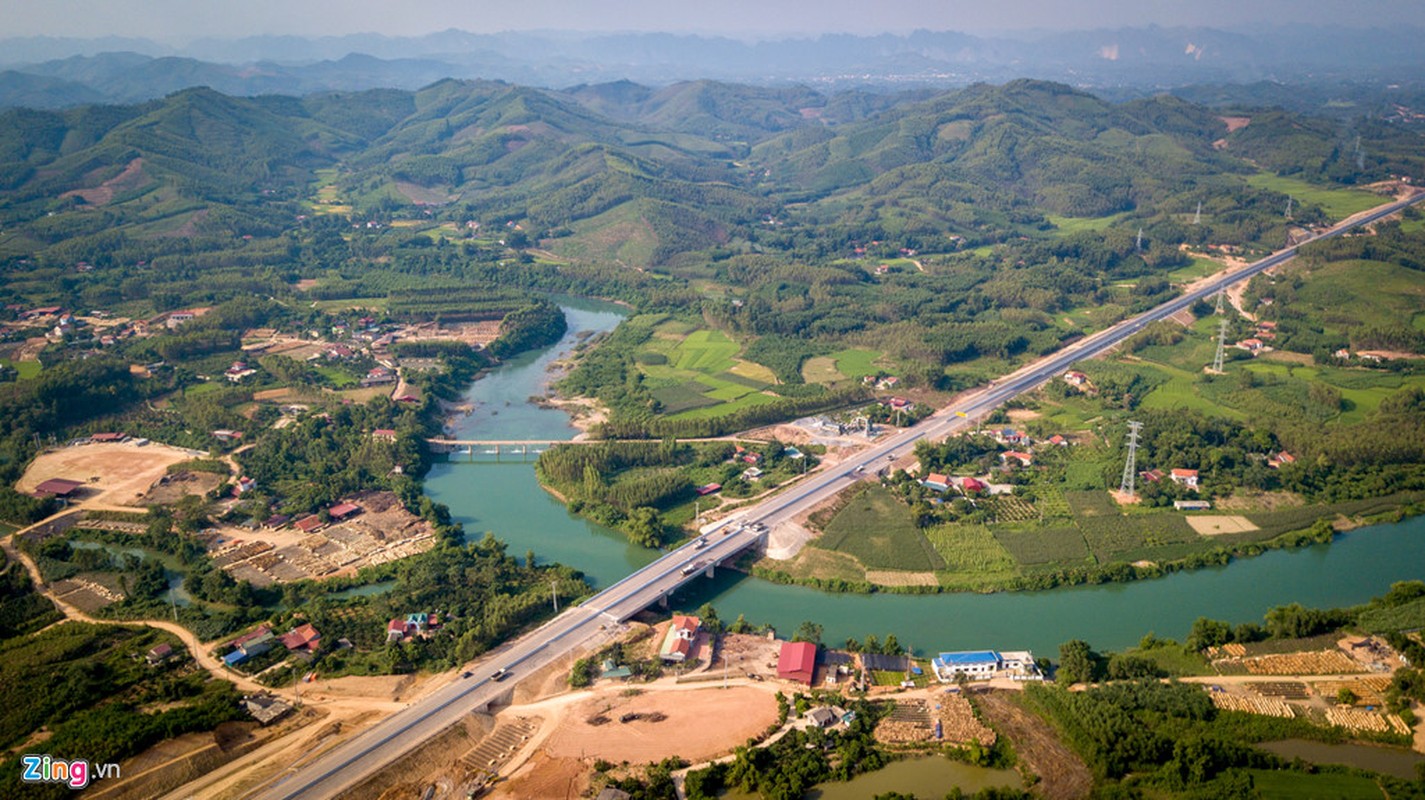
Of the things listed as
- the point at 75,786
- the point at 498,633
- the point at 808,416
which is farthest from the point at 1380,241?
the point at 75,786

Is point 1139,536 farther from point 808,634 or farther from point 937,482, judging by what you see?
point 808,634

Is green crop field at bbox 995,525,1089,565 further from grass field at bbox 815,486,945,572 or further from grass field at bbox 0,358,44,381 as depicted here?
grass field at bbox 0,358,44,381

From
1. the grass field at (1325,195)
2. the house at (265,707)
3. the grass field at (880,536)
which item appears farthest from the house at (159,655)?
the grass field at (1325,195)

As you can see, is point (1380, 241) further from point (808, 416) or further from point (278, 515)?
point (278, 515)

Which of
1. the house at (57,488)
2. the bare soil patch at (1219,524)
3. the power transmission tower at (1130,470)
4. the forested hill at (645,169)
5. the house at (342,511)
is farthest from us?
the forested hill at (645,169)

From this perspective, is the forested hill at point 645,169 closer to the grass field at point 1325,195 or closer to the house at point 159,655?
the grass field at point 1325,195

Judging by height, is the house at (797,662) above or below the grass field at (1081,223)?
below

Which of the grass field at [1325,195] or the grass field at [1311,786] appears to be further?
the grass field at [1325,195]
